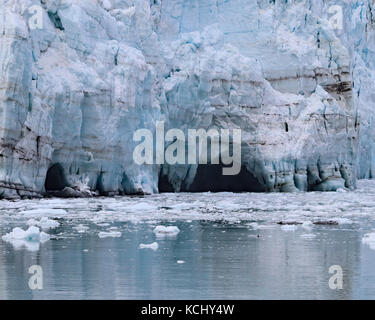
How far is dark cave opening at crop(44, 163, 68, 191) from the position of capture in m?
16.9

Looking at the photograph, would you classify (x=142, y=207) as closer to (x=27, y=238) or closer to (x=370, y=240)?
(x=27, y=238)

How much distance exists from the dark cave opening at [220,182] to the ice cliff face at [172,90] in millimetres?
46

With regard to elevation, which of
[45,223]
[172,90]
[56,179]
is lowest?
[45,223]

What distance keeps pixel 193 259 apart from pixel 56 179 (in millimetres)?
11567

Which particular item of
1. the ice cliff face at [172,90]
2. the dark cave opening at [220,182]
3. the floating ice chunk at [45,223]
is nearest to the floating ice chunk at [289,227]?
the floating ice chunk at [45,223]

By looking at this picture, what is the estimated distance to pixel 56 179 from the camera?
682 inches

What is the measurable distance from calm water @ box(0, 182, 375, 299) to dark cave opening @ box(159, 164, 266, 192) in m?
11.0

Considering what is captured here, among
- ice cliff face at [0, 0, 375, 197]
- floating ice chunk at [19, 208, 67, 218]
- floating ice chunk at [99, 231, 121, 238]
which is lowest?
floating ice chunk at [99, 231, 121, 238]

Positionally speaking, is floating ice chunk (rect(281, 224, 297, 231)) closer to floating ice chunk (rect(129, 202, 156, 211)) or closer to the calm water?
the calm water

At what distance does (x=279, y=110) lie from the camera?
2192 cm

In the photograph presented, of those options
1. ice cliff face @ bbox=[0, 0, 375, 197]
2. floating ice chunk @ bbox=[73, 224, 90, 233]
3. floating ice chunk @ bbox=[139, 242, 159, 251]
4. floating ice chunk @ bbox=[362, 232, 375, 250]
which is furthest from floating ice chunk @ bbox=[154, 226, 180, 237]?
ice cliff face @ bbox=[0, 0, 375, 197]

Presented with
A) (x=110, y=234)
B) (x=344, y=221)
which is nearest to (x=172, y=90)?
(x=344, y=221)
